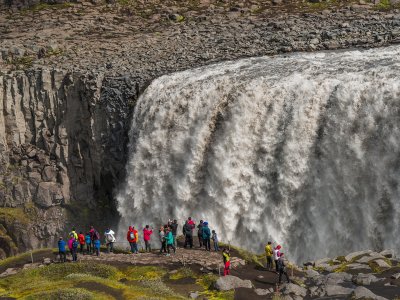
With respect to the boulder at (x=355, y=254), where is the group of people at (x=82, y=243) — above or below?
above

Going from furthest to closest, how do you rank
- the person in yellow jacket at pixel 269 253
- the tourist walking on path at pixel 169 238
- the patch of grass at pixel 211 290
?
the tourist walking on path at pixel 169 238, the person in yellow jacket at pixel 269 253, the patch of grass at pixel 211 290

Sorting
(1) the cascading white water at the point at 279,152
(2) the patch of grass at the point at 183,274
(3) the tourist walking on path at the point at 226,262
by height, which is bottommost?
(2) the patch of grass at the point at 183,274

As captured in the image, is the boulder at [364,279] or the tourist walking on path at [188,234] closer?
the boulder at [364,279]

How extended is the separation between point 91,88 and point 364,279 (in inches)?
1499

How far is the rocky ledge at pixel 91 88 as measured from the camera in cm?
6525

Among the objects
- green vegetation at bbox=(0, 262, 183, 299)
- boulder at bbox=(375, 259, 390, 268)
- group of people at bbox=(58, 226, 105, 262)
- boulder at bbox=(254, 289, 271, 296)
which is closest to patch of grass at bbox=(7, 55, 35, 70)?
group of people at bbox=(58, 226, 105, 262)

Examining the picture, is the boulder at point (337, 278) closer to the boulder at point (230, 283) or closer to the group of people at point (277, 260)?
the group of people at point (277, 260)

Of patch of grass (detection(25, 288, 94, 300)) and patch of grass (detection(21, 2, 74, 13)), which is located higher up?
patch of grass (detection(21, 2, 74, 13))

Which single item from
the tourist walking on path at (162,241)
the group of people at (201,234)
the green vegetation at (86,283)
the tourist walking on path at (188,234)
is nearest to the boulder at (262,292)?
the green vegetation at (86,283)

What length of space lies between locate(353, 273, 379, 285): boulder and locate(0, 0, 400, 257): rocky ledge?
103 feet

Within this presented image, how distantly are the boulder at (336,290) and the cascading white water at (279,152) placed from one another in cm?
977

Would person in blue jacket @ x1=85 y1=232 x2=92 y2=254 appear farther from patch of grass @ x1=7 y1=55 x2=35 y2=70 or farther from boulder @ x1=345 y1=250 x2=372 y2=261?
patch of grass @ x1=7 y1=55 x2=35 y2=70

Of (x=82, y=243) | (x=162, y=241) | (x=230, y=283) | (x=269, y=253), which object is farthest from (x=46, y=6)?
(x=230, y=283)

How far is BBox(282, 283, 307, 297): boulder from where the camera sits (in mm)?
35812
